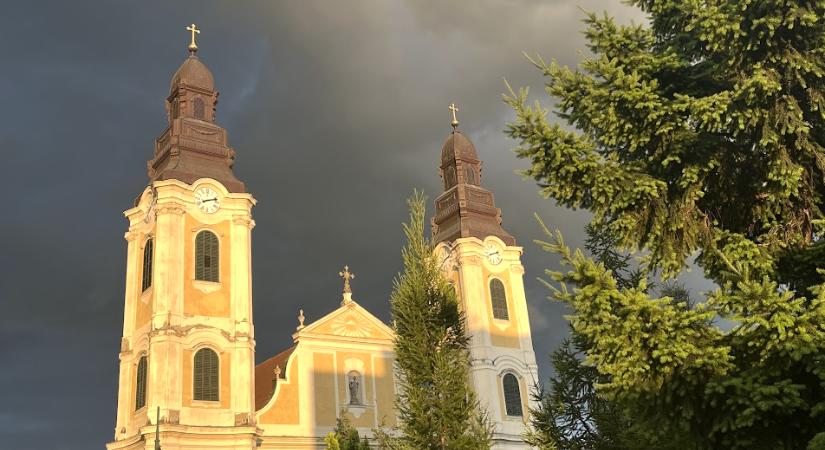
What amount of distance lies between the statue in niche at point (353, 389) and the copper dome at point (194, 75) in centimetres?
1423

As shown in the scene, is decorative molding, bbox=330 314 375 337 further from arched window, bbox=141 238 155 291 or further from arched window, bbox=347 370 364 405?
arched window, bbox=141 238 155 291

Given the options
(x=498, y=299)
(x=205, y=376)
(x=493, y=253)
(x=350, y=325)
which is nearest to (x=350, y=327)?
(x=350, y=325)

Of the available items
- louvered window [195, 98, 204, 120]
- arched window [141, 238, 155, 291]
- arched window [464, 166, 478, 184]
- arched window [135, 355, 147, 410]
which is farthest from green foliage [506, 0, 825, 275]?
arched window [464, 166, 478, 184]

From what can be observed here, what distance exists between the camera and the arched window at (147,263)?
31766mm

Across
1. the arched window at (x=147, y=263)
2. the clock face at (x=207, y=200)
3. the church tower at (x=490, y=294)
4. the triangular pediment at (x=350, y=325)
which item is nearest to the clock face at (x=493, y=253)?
the church tower at (x=490, y=294)

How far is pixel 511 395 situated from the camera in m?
38.3

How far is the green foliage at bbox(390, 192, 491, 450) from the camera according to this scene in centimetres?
1338

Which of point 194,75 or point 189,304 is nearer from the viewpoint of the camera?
point 189,304

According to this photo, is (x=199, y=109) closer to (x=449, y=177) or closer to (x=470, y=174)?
(x=449, y=177)

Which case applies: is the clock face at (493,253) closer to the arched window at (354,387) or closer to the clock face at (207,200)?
the arched window at (354,387)

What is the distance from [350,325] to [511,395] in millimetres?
8677

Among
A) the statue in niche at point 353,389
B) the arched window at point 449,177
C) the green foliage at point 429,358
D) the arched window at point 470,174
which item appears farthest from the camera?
the arched window at point 449,177

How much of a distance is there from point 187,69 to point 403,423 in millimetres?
26483

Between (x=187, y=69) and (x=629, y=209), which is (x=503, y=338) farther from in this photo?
(x=629, y=209)
